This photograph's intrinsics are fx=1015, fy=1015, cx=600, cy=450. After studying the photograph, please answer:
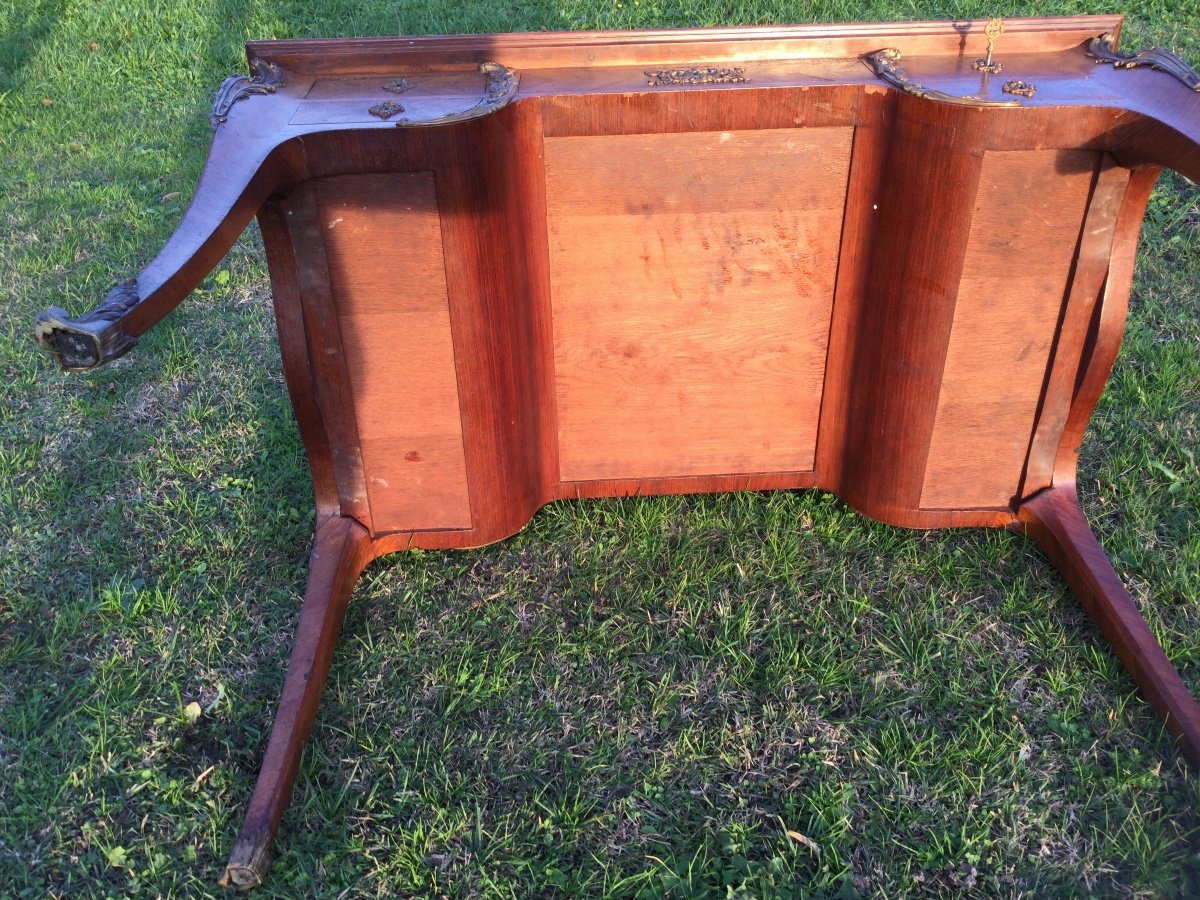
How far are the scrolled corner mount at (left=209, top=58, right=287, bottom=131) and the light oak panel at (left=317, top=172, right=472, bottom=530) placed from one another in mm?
241

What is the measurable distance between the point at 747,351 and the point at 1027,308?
577 mm

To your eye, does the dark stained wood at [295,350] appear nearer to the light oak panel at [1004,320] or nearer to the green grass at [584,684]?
the green grass at [584,684]

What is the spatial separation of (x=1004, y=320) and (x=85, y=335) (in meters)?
1.69

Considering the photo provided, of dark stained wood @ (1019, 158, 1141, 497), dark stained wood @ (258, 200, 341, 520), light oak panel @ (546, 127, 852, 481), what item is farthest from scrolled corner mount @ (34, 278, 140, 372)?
dark stained wood @ (1019, 158, 1141, 497)

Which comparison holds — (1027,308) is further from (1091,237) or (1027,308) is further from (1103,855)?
(1103,855)

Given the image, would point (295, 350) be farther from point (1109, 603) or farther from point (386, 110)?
point (1109, 603)

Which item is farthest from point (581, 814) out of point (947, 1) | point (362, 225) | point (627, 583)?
point (947, 1)

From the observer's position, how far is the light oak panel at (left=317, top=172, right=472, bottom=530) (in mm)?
1904

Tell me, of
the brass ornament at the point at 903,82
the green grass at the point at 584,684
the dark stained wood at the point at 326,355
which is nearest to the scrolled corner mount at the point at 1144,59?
the brass ornament at the point at 903,82

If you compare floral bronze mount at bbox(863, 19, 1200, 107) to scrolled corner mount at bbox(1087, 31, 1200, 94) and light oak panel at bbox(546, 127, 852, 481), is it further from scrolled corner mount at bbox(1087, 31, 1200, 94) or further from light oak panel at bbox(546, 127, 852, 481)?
light oak panel at bbox(546, 127, 852, 481)

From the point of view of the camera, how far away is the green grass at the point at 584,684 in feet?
5.81

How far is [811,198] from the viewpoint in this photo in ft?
6.72

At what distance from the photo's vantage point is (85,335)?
1358 mm

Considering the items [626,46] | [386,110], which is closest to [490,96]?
[386,110]
